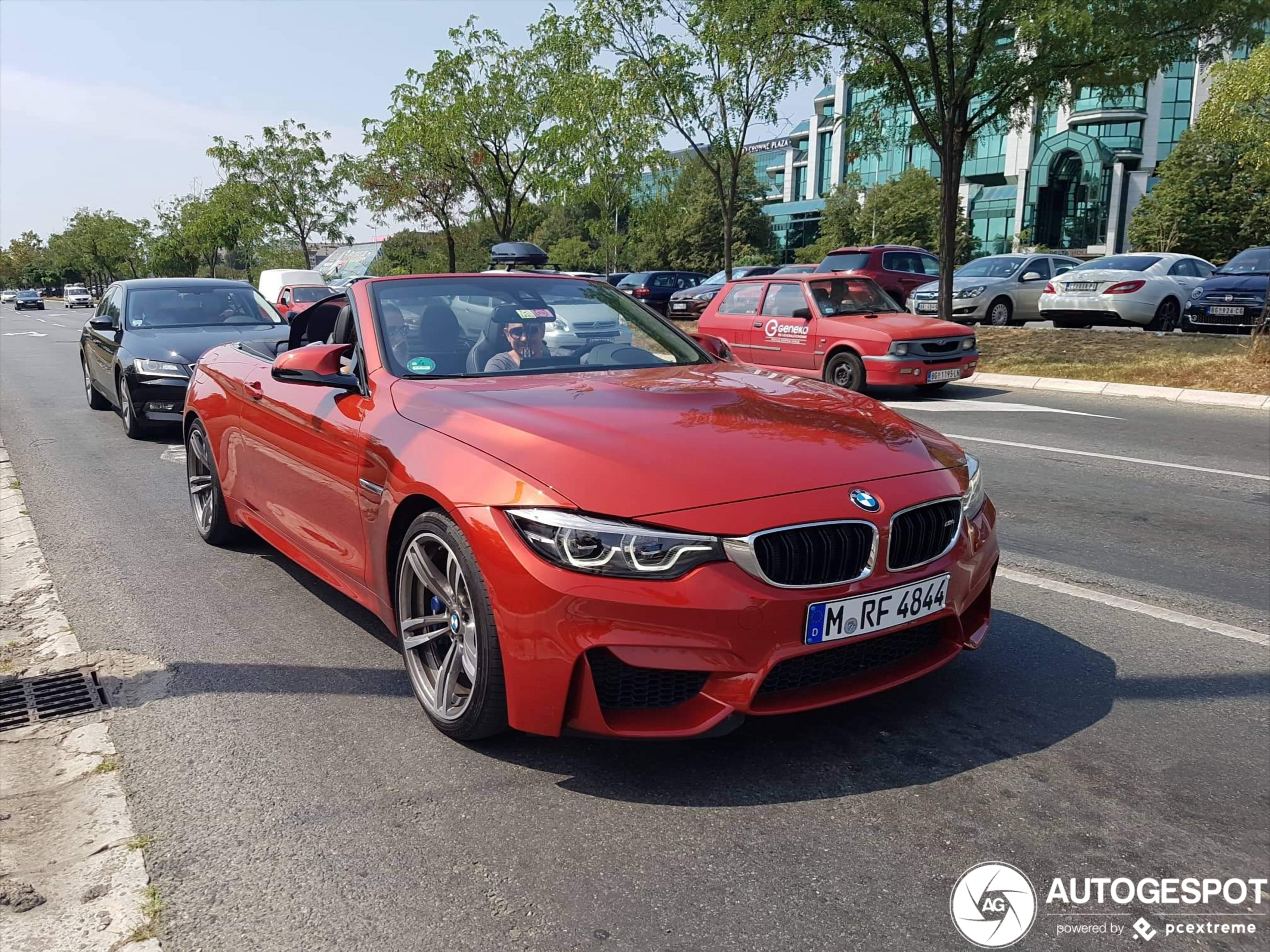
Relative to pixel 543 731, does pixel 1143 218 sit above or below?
above

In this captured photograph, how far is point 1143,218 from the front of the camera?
156 ft

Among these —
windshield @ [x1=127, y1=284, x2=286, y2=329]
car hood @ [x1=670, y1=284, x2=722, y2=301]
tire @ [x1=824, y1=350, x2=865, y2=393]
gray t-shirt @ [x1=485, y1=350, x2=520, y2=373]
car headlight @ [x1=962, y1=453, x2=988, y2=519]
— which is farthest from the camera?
car hood @ [x1=670, y1=284, x2=722, y2=301]

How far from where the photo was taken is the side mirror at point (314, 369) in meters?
4.15

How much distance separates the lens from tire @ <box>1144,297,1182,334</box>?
766 inches

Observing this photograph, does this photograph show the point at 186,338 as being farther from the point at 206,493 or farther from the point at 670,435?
the point at 670,435

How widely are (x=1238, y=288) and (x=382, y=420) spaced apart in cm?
1853

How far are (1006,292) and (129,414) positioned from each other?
1779cm

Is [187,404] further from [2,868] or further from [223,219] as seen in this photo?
[223,219]

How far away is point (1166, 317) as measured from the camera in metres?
19.7

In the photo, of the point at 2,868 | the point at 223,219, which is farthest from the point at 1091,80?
the point at 223,219

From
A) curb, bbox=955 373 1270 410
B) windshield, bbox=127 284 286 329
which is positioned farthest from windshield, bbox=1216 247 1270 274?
windshield, bbox=127 284 286 329

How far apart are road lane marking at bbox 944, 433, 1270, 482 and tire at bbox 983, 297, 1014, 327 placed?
520 inches

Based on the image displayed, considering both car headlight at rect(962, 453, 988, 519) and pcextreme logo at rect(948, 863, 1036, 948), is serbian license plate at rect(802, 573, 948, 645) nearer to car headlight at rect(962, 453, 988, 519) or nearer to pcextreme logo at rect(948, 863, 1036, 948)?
car headlight at rect(962, 453, 988, 519)

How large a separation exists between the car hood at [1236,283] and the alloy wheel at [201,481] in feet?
58.4
